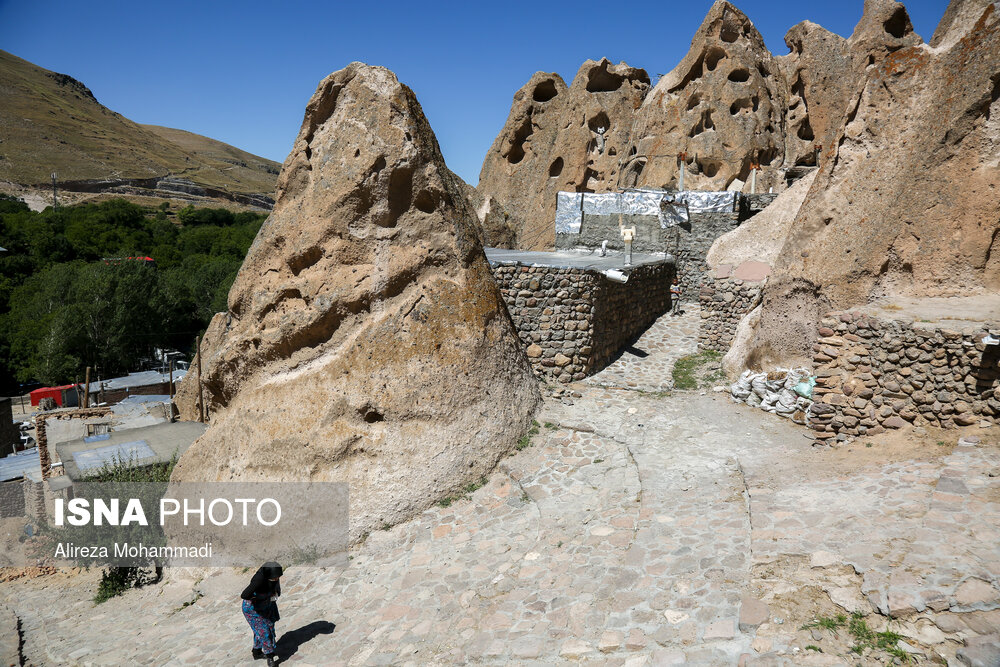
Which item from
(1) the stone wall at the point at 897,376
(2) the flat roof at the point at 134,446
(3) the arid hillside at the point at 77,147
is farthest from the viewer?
(3) the arid hillside at the point at 77,147

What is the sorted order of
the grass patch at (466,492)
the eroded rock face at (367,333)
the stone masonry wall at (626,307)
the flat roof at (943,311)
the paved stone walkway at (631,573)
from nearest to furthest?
the paved stone walkway at (631,573), the flat roof at (943,311), the grass patch at (466,492), the eroded rock face at (367,333), the stone masonry wall at (626,307)

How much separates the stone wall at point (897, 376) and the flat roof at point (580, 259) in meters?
4.29

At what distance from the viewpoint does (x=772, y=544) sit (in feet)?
15.4

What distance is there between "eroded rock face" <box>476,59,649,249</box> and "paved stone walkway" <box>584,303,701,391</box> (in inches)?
575

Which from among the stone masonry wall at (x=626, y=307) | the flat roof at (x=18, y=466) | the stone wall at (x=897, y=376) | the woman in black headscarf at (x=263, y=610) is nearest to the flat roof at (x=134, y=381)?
the flat roof at (x=18, y=466)

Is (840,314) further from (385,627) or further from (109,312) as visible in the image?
(109,312)

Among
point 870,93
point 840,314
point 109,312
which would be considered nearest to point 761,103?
point 870,93

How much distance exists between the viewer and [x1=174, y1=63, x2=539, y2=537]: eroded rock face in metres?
6.61

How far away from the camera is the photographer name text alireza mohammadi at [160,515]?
6715 mm

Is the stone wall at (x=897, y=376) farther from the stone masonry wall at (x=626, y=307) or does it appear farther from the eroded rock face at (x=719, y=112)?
the eroded rock face at (x=719, y=112)

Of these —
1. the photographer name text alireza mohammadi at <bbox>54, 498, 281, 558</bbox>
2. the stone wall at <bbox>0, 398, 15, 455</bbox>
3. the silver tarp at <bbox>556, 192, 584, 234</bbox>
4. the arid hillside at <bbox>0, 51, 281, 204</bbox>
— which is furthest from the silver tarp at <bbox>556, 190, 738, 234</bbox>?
the arid hillside at <bbox>0, 51, 281, 204</bbox>

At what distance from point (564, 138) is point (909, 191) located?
23.8 metres

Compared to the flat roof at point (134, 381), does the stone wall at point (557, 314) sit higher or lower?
higher

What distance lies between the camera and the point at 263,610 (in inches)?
191
